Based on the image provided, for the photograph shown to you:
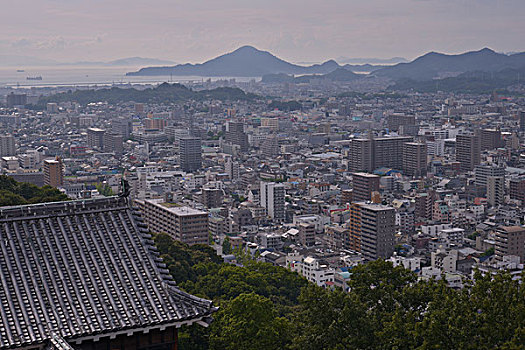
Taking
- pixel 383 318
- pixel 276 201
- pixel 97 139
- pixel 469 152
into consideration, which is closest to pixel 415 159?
pixel 469 152

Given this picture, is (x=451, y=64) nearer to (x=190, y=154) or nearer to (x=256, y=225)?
(x=190, y=154)

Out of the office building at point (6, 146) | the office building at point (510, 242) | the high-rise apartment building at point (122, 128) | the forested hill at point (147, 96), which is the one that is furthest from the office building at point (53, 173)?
the forested hill at point (147, 96)

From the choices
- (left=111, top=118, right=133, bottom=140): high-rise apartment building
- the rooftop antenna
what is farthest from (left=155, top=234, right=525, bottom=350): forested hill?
(left=111, top=118, right=133, bottom=140): high-rise apartment building

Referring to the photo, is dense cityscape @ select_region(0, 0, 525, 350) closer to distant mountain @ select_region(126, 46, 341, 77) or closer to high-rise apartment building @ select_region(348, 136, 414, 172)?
high-rise apartment building @ select_region(348, 136, 414, 172)

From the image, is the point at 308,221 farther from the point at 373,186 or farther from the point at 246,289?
the point at 246,289

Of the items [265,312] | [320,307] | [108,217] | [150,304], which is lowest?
[265,312]

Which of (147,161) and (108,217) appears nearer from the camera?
(108,217)

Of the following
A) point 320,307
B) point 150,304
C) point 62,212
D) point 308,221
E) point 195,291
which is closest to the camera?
point 150,304

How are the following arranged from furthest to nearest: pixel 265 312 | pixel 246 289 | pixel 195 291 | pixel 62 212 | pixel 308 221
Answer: pixel 308 221, pixel 246 289, pixel 195 291, pixel 265 312, pixel 62 212

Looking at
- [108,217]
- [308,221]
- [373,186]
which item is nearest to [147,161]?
[373,186]

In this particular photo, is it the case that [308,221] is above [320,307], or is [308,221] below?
below
